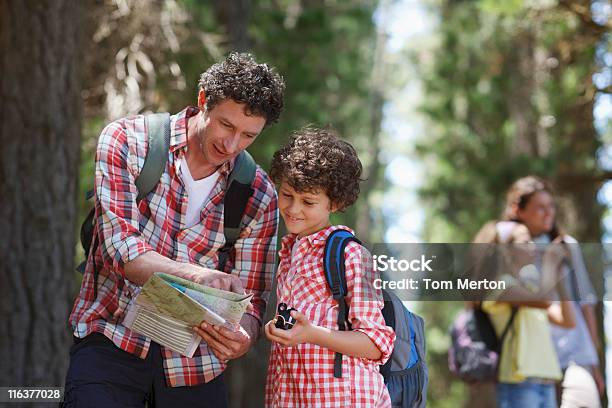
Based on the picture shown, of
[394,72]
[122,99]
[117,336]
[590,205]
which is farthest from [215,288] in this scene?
[394,72]

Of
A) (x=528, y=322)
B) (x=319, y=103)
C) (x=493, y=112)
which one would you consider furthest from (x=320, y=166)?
(x=493, y=112)

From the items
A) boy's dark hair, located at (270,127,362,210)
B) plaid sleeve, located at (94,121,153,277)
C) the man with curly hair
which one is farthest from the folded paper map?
boy's dark hair, located at (270,127,362,210)

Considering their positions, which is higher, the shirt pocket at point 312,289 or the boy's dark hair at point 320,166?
the boy's dark hair at point 320,166

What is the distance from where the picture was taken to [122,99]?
804 centimetres

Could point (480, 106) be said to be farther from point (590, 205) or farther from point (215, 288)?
point (215, 288)

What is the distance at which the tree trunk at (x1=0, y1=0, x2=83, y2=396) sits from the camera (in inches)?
232

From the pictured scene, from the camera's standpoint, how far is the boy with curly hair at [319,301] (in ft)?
10.9

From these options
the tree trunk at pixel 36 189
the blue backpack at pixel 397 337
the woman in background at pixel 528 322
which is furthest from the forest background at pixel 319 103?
the woman in background at pixel 528 322

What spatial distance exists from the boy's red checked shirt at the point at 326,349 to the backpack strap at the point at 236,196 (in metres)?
0.34

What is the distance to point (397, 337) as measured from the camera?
11.9ft

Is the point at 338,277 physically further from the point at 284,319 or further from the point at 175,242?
the point at 175,242

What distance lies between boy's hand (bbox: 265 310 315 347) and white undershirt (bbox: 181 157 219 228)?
67 cm

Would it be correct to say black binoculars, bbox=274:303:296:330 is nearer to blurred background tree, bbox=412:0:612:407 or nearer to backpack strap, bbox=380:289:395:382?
backpack strap, bbox=380:289:395:382

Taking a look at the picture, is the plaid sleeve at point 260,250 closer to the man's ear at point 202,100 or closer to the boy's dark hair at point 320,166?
the boy's dark hair at point 320,166
